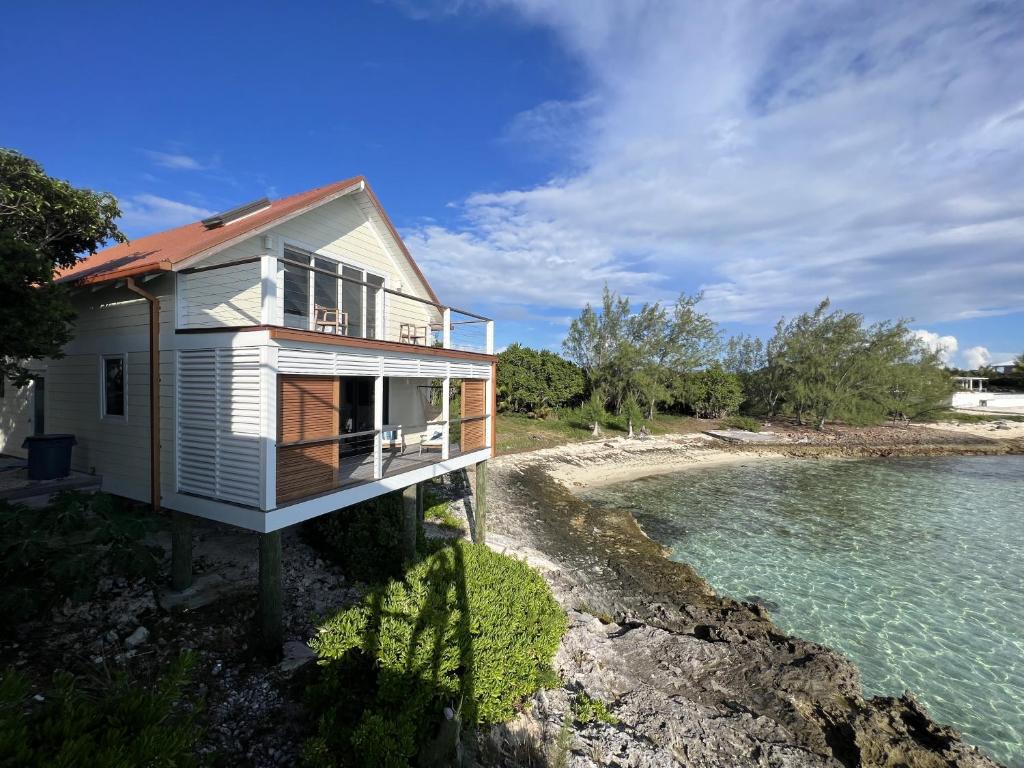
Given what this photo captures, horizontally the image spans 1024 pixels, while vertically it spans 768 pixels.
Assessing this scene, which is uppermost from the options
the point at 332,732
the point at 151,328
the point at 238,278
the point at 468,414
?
the point at 238,278

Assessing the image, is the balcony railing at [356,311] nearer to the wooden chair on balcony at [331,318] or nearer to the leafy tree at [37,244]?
the wooden chair on balcony at [331,318]

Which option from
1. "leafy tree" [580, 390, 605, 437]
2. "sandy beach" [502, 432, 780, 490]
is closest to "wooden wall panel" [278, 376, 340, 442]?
Answer: "sandy beach" [502, 432, 780, 490]

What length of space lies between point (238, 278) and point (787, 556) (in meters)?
18.4

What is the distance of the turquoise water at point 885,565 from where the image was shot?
387 inches

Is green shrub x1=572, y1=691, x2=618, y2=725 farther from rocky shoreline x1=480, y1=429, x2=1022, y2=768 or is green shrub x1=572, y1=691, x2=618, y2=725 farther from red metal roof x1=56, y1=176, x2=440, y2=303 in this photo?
red metal roof x1=56, y1=176, x2=440, y2=303

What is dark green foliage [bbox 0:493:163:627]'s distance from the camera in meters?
6.14

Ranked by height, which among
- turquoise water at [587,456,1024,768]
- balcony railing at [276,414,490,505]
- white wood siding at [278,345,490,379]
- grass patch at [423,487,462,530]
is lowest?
turquoise water at [587,456,1024,768]

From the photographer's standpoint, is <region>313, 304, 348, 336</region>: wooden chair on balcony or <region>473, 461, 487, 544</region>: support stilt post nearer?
<region>313, 304, 348, 336</region>: wooden chair on balcony

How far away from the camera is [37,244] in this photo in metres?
8.41

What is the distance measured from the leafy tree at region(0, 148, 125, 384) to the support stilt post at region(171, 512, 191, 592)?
360 cm

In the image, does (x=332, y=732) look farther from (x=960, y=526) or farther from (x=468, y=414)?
(x=960, y=526)

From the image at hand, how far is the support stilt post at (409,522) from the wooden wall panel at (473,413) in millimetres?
1946

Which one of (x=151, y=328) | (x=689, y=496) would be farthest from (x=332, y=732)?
(x=689, y=496)

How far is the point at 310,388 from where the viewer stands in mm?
7594
